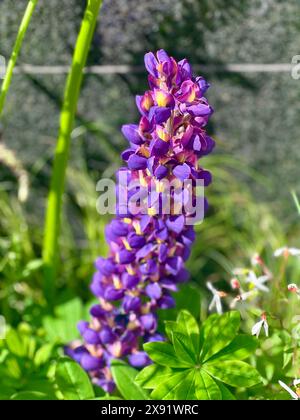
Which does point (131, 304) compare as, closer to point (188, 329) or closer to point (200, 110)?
point (188, 329)

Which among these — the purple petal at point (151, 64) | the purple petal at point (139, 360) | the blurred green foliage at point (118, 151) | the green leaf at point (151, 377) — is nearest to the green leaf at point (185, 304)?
the blurred green foliage at point (118, 151)

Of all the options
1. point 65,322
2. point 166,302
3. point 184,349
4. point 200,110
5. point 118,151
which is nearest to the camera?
point 200,110

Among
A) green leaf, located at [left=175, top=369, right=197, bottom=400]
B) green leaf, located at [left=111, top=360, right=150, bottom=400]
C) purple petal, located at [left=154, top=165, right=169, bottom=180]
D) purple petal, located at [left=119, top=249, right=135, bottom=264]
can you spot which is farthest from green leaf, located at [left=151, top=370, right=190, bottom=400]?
purple petal, located at [left=154, top=165, right=169, bottom=180]

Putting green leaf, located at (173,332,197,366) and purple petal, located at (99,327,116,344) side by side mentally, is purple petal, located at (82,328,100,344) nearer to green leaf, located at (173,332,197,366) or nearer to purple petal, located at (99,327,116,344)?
purple petal, located at (99,327,116,344)

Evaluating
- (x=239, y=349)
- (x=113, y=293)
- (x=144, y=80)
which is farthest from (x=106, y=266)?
(x=144, y=80)

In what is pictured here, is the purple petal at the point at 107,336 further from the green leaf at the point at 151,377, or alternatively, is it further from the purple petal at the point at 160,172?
the purple petal at the point at 160,172

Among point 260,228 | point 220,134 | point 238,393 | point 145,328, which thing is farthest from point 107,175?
point 238,393
